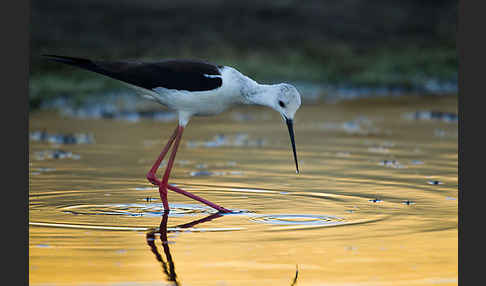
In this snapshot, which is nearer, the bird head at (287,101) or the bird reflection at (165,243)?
the bird reflection at (165,243)

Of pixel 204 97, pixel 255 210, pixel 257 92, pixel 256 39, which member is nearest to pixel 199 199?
pixel 255 210

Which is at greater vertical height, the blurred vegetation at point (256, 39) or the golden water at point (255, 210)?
the golden water at point (255, 210)

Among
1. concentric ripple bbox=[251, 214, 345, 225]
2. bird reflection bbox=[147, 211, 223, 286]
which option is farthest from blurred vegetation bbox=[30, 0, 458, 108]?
concentric ripple bbox=[251, 214, 345, 225]

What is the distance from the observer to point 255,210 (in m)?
7.83

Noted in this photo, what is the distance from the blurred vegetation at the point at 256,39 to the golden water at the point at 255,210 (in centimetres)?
523

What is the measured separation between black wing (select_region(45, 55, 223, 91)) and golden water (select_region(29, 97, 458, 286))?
3.66 ft

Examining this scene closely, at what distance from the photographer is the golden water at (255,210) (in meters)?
5.80

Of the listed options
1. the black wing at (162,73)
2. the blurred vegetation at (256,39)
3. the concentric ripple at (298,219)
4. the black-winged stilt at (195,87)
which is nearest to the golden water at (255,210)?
the concentric ripple at (298,219)

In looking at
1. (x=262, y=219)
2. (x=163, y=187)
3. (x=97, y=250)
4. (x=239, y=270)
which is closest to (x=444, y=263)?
(x=239, y=270)

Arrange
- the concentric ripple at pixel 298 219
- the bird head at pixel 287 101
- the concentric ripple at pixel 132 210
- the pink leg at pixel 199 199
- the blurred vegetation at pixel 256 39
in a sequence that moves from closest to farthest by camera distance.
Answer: the concentric ripple at pixel 298 219
the concentric ripple at pixel 132 210
the pink leg at pixel 199 199
the bird head at pixel 287 101
the blurred vegetation at pixel 256 39

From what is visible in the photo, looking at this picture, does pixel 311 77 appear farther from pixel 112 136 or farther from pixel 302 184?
pixel 302 184

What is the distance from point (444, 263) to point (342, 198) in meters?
2.44

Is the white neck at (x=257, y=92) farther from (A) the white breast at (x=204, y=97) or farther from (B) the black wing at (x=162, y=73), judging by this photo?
(B) the black wing at (x=162, y=73)

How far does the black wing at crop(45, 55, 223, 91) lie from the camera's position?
835 centimetres
